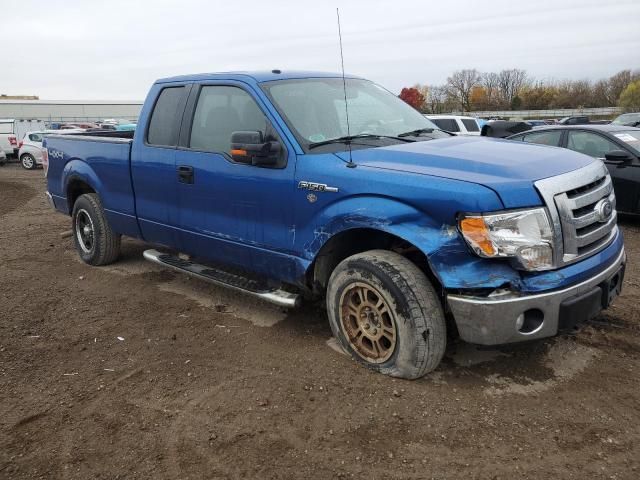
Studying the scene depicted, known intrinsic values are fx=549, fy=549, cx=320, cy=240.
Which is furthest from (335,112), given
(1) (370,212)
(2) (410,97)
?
(2) (410,97)

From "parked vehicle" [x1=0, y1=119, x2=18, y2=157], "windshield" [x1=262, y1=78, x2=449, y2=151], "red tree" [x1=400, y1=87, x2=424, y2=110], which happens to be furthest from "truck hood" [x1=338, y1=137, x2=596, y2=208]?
"parked vehicle" [x1=0, y1=119, x2=18, y2=157]

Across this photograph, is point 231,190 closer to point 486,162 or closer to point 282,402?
point 282,402

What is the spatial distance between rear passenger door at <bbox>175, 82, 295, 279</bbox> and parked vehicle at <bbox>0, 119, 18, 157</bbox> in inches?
898

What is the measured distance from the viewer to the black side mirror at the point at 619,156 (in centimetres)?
762

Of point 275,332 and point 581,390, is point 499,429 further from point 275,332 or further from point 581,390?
point 275,332

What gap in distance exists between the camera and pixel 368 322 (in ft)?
12.1

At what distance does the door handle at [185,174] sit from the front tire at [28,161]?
1977cm

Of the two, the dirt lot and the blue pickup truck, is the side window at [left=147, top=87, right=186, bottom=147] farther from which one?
the dirt lot

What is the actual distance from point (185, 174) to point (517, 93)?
8913cm

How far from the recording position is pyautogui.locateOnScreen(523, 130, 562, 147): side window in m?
8.74

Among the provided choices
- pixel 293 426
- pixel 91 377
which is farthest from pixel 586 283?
pixel 91 377

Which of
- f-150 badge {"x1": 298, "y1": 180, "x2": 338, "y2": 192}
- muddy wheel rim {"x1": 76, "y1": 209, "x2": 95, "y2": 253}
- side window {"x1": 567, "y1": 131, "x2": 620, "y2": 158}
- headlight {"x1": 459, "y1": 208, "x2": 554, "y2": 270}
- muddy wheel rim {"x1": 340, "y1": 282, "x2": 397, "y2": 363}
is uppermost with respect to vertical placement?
f-150 badge {"x1": 298, "y1": 180, "x2": 338, "y2": 192}

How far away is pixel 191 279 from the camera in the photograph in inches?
234

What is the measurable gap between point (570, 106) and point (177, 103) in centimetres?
7826
